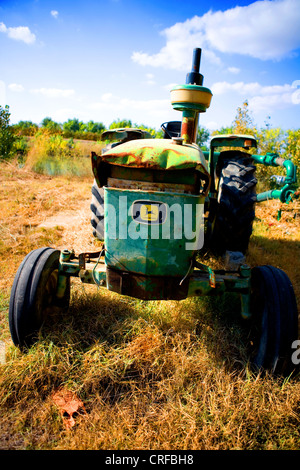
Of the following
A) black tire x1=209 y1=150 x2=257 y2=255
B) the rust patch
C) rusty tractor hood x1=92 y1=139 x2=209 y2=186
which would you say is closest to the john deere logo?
rusty tractor hood x1=92 y1=139 x2=209 y2=186

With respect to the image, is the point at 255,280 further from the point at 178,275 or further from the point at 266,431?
the point at 266,431

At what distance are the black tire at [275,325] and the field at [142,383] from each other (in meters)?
0.10

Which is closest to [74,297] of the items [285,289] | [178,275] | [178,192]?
[178,275]

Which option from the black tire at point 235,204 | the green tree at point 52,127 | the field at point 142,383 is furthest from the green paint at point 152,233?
the green tree at point 52,127

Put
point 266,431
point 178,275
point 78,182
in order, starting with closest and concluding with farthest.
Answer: point 266,431
point 178,275
point 78,182

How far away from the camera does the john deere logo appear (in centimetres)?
189

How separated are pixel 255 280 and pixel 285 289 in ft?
0.87

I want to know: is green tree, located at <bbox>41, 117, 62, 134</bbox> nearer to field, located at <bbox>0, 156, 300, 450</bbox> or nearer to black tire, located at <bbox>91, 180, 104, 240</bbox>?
black tire, located at <bbox>91, 180, 104, 240</bbox>

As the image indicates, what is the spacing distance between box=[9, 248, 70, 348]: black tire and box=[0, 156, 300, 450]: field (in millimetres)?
112

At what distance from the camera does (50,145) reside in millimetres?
10258

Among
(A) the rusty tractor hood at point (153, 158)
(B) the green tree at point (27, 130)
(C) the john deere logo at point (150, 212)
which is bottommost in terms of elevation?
(B) the green tree at point (27, 130)

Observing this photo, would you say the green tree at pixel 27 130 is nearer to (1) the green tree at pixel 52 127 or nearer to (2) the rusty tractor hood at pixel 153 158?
(1) the green tree at pixel 52 127

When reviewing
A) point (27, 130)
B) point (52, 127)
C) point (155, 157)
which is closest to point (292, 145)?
point (155, 157)

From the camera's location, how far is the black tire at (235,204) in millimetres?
3029
